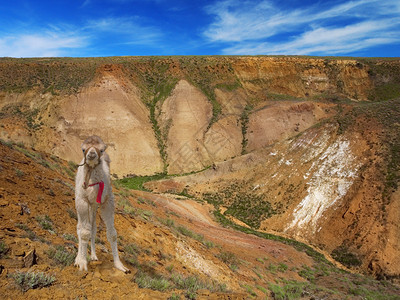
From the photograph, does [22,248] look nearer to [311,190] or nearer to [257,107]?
[311,190]

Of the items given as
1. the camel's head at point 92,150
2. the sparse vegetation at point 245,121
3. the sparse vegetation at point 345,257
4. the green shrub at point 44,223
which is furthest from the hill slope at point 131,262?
the sparse vegetation at point 245,121

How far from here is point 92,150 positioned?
13.9 feet

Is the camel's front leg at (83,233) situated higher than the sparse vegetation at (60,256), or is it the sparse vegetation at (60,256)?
the camel's front leg at (83,233)

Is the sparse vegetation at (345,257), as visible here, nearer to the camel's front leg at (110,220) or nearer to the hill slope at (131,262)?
the hill slope at (131,262)

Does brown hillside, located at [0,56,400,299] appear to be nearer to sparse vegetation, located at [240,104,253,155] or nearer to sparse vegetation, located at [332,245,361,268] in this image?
sparse vegetation, located at [332,245,361,268]

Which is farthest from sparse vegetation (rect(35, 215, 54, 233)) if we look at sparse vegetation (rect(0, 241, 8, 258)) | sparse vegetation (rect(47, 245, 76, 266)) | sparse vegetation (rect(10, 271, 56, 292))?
sparse vegetation (rect(10, 271, 56, 292))

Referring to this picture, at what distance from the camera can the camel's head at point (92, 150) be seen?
13.9 feet

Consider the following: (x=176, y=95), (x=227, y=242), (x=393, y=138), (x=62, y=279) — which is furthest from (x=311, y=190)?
(x=176, y=95)

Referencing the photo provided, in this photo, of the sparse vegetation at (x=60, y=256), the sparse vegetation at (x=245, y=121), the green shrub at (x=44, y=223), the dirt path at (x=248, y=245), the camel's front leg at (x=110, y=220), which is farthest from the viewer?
the sparse vegetation at (x=245, y=121)

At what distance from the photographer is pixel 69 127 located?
36500 mm

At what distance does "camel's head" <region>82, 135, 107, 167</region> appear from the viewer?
4.25 m

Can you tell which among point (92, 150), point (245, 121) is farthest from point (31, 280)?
point (245, 121)

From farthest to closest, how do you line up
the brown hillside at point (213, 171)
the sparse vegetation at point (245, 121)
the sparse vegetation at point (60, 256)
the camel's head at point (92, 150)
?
1. the sparse vegetation at point (245, 121)
2. the brown hillside at point (213, 171)
3. the sparse vegetation at point (60, 256)
4. the camel's head at point (92, 150)

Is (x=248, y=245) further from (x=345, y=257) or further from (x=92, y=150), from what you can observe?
(x=92, y=150)
